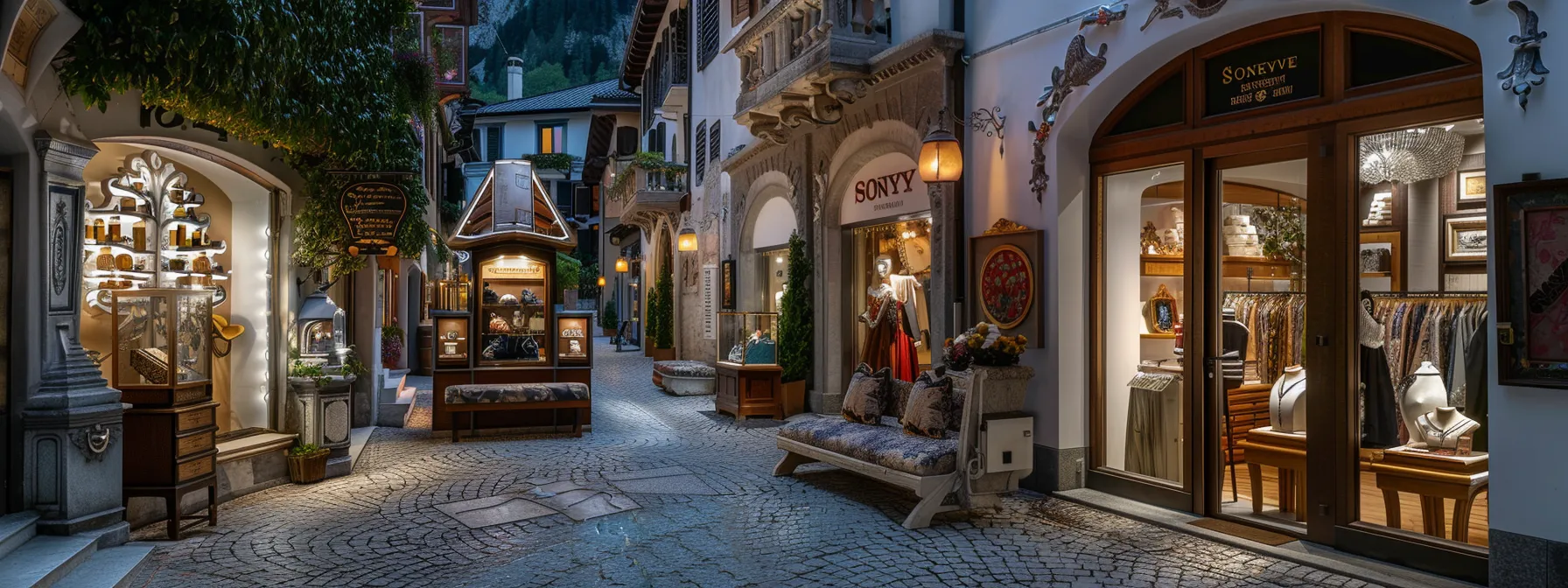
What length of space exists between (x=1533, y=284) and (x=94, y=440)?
299 inches

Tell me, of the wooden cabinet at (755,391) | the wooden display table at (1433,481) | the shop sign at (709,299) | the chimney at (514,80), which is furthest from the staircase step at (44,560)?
the chimney at (514,80)

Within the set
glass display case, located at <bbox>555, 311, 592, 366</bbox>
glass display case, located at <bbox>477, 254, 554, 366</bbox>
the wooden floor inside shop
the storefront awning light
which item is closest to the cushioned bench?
Answer: the storefront awning light

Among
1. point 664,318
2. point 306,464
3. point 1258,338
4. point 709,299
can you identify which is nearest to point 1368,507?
point 1258,338

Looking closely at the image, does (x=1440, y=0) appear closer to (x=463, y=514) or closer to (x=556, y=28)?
(x=463, y=514)

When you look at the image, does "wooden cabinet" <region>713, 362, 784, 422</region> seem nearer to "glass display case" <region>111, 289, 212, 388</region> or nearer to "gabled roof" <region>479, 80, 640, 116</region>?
"glass display case" <region>111, 289, 212, 388</region>

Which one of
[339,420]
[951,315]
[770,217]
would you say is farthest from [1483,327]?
[770,217]

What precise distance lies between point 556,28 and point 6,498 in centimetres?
6400

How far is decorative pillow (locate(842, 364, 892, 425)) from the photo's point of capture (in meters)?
7.58

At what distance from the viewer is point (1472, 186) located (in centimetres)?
519

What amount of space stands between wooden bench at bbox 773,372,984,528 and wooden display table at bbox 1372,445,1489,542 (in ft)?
7.72

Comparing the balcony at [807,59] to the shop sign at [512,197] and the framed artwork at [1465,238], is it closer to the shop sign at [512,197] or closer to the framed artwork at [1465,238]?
the shop sign at [512,197]

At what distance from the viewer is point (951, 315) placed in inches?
336

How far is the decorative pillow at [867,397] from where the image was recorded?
24.9 feet

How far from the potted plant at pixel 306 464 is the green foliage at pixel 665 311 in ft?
43.0
